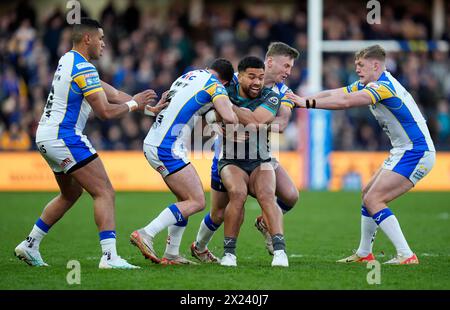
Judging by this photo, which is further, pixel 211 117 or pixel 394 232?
pixel 211 117

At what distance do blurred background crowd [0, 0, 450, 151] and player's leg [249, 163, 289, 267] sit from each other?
41.6 ft

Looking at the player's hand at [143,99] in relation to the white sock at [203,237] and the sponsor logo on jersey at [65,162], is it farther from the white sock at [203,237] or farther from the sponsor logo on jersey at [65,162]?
the white sock at [203,237]

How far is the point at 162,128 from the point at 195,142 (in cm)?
1191

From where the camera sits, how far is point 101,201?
9.22m

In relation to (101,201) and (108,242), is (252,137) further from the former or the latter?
(108,242)

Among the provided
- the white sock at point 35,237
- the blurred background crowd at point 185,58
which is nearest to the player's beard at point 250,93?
the white sock at point 35,237

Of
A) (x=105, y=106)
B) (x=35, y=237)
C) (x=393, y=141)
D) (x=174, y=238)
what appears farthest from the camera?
(x=393, y=141)

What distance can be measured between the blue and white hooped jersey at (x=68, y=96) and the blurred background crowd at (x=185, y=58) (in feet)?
42.2

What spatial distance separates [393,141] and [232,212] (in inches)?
87.5

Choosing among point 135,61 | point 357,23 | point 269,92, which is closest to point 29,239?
point 269,92

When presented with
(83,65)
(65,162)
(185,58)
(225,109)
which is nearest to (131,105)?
(83,65)

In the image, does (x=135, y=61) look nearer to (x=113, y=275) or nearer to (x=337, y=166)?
(x=337, y=166)

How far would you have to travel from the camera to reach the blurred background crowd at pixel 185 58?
22828 millimetres

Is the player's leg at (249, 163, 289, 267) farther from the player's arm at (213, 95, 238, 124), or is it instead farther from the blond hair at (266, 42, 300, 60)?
the blond hair at (266, 42, 300, 60)
